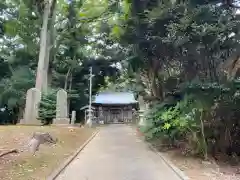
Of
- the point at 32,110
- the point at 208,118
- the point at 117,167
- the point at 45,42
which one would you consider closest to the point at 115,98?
the point at 45,42

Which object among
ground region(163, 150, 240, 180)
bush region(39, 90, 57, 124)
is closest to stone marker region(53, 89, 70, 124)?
bush region(39, 90, 57, 124)

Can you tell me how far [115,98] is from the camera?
1970 inches

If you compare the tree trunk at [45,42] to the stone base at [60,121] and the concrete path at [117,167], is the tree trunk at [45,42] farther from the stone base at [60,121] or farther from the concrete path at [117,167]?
the concrete path at [117,167]

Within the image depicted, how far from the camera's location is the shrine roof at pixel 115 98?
4818 cm

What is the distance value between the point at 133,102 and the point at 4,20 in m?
23.8

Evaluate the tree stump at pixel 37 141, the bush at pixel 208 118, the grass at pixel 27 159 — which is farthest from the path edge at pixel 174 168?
the tree stump at pixel 37 141

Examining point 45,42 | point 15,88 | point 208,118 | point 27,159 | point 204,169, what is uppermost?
point 45,42

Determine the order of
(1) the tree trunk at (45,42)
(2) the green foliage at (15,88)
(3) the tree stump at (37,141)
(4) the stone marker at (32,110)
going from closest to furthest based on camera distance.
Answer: (3) the tree stump at (37,141) → (4) the stone marker at (32,110) → (1) the tree trunk at (45,42) → (2) the green foliage at (15,88)

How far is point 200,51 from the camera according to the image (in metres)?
11.5

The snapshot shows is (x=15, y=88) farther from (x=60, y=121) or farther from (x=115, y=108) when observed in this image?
(x=115, y=108)

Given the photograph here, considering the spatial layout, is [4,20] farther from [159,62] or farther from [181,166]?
[181,166]

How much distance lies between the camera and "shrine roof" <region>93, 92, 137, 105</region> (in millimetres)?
48181

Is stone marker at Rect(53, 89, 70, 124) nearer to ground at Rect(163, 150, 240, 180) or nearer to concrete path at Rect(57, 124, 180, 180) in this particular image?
concrete path at Rect(57, 124, 180, 180)

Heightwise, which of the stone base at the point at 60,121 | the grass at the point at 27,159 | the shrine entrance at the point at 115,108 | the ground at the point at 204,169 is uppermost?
the shrine entrance at the point at 115,108
